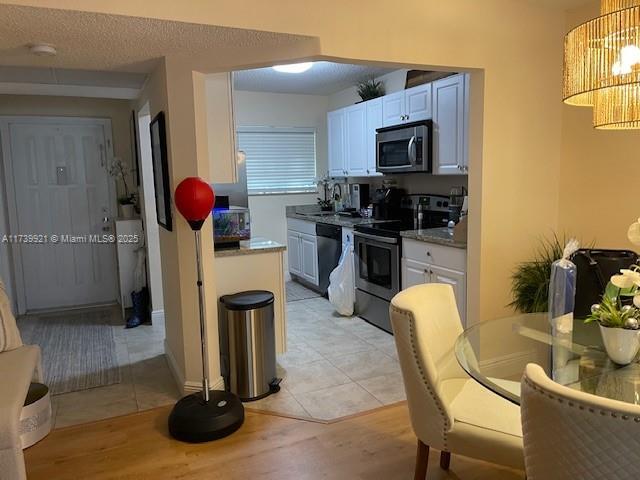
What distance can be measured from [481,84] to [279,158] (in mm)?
3429

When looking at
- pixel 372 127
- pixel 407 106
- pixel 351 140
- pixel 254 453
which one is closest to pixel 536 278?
pixel 407 106

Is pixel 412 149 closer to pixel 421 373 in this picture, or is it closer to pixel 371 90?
pixel 371 90

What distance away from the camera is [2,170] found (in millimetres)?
4750

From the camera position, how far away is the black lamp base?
2490 millimetres

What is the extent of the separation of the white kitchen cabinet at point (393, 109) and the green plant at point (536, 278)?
175 centimetres

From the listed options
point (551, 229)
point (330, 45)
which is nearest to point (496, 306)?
point (551, 229)

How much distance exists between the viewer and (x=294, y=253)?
19.6ft

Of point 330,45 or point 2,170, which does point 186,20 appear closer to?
point 330,45

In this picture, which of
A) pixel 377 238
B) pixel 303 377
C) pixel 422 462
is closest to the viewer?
pixel 422 462

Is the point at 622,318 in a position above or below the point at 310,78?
below

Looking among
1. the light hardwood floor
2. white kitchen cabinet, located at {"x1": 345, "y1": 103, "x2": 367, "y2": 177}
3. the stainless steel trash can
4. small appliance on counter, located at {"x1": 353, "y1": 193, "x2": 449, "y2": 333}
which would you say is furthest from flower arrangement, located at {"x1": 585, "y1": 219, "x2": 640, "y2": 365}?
white kitchen cabinet, located at {"x1": 345, "y1": 103, "x2": 367, "y2": 177}

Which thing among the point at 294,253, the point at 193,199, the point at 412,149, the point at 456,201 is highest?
the point at 412,149

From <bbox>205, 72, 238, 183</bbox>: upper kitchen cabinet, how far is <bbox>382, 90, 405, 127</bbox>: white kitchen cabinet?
1821 millimetres

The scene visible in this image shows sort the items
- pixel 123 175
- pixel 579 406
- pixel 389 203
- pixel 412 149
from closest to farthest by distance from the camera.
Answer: pixel 579 406 < pixel 412 149 < pixel 389 203 < pixel 123 175
